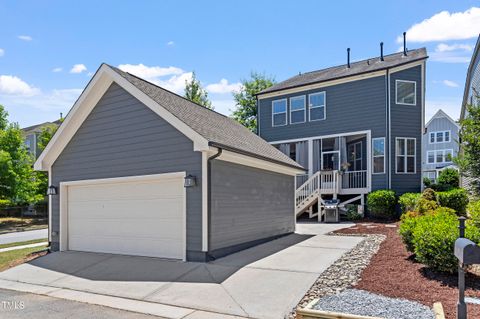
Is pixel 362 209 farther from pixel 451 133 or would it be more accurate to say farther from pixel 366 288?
pixel 451 133

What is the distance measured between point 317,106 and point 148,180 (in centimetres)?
1300

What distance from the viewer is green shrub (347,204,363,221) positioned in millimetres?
17359

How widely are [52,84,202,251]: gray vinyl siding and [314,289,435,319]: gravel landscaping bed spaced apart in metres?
3.84

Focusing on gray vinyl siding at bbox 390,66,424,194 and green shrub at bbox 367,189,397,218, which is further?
gray vinyl siding at bbox 390,66,424,194

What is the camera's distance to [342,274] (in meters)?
6.79

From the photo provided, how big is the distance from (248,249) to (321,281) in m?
3.66

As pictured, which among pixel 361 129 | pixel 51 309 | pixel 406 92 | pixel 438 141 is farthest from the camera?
pixel 438 141

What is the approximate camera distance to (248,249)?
992 centimetres

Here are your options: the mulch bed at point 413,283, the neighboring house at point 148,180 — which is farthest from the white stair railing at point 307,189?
the mulch bed at point 413,283

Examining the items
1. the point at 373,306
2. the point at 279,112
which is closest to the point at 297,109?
the point at 279,112

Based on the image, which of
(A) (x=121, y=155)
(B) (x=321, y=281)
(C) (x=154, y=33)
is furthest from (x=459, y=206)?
(C) (x=154, y=33)

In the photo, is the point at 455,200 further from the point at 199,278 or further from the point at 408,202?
A: the point at 199,278

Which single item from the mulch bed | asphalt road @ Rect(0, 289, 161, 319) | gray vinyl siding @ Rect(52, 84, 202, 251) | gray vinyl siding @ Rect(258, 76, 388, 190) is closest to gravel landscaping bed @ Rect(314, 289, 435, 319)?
the mulch bed

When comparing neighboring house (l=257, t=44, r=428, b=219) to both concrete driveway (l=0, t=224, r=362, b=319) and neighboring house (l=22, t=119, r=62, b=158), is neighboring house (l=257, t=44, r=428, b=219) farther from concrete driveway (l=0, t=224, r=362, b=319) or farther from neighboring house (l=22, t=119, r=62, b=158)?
neighboring house (l=22, t=119, r=62, b=158)
